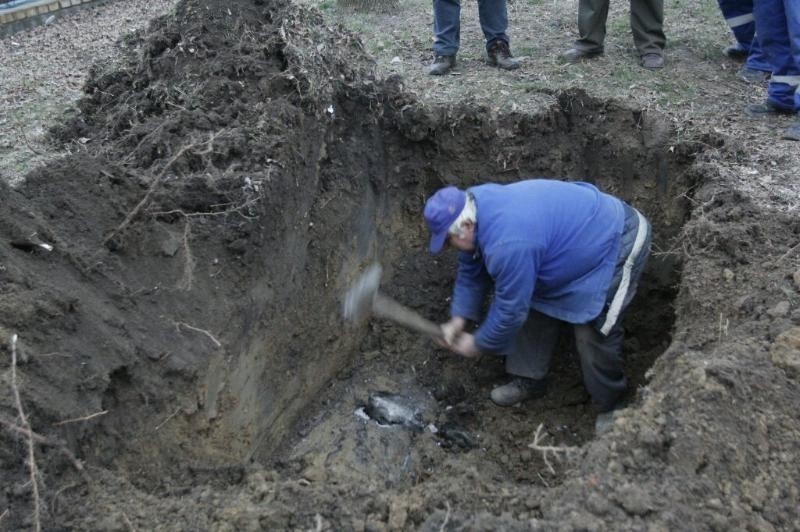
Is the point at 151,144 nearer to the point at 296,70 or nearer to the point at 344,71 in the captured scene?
the point at 296,70

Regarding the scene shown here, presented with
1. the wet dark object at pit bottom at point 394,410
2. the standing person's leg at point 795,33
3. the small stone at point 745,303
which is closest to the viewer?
the small stone at point 745,303

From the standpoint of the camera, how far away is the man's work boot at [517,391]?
4.52 m

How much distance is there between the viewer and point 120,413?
302cm

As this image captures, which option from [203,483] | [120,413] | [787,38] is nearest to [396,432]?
[203,483]

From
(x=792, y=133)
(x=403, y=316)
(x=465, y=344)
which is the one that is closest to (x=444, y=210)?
(x=465, y=344)

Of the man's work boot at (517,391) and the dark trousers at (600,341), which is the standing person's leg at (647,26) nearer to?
the dark trousers at (600,341)

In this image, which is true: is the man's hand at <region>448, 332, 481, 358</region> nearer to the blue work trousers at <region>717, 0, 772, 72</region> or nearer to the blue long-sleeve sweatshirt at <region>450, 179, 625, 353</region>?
the blue long-sleeve sweatshirt at <region>450, 179, 625, 353</region>

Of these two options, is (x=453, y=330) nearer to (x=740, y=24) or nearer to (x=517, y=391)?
(x=517, y=391)

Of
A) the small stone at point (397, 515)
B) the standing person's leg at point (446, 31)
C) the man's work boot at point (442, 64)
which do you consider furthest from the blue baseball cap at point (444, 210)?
the standing person's leg at point (446, 31)

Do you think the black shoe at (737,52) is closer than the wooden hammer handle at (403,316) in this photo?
No

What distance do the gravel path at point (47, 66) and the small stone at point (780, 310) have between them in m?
4.02

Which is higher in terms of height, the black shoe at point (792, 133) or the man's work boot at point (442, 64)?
the man's work boot at point (442, 64)

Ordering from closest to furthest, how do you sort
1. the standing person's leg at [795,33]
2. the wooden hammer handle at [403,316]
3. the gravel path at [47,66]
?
the wooden hammer handle at [403,316] < the gravel path at [47,66] < the standing person's leg at [795,33]

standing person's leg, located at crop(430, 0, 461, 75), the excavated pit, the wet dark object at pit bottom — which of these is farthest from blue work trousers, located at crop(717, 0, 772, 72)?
the wet dark object at pit bottom
